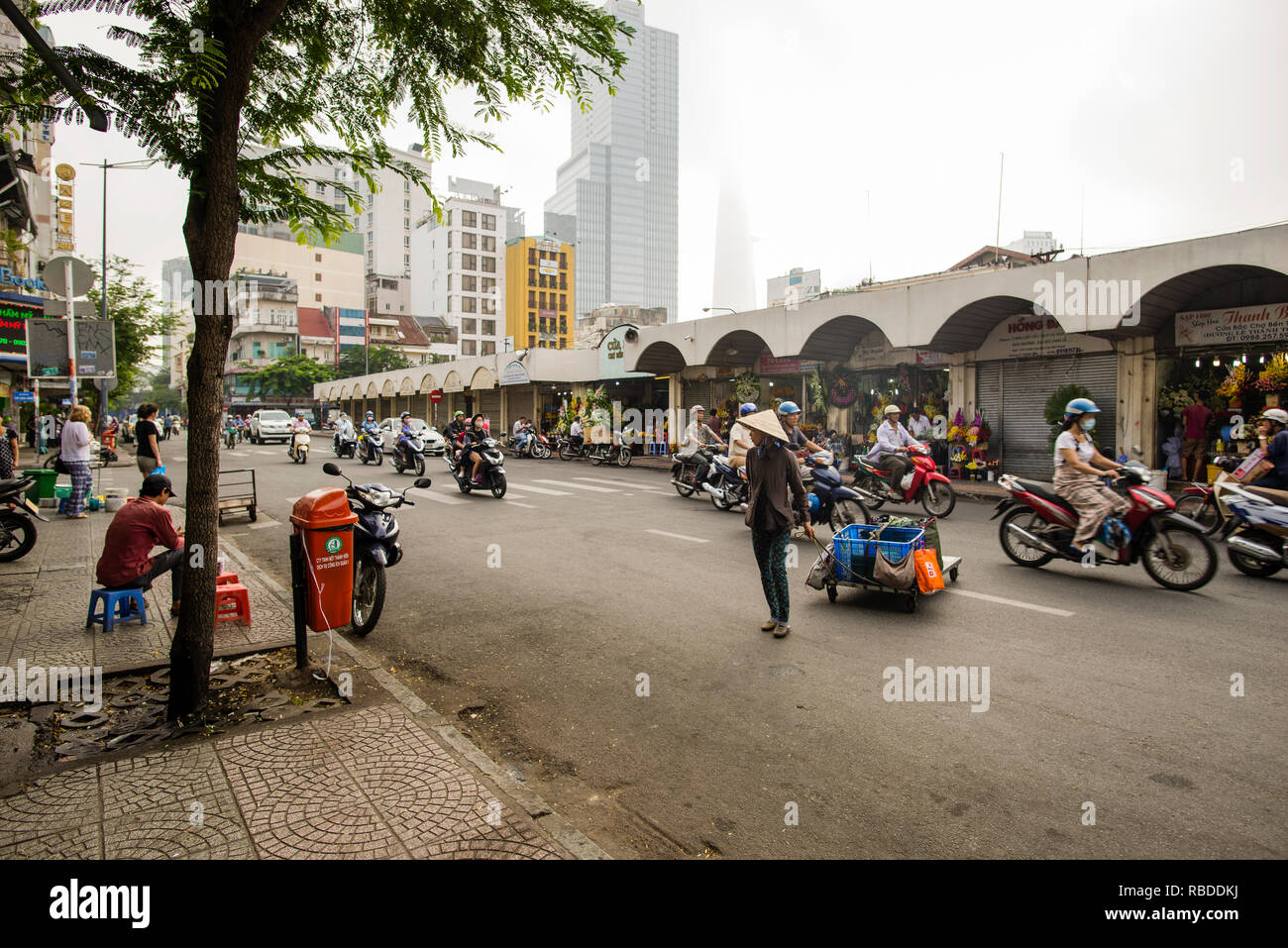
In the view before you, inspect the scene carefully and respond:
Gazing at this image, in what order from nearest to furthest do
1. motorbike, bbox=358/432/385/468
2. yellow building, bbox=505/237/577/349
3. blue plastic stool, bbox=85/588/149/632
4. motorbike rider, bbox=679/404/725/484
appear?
blue plastic stool, bbox=85/588/149/632, motorbike rider, bbox=679/404/725/484, motorbike, bbox=358/432/385/468, yellow building, bbox=505/237/577/349

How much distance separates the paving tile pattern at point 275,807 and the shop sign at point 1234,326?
16770mm

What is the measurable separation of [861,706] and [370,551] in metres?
3.96

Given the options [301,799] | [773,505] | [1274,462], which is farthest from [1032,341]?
[301,799]

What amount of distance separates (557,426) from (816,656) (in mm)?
28039

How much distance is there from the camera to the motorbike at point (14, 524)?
28.7 feet

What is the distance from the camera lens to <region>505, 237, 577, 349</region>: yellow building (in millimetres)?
98562

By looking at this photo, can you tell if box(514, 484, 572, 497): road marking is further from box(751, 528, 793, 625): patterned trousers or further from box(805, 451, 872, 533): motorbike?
box(751, 528, 793, 625): patterned trousers

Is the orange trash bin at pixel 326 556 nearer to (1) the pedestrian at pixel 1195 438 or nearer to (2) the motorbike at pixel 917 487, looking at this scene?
(2) the motorbike at pixel 917 487

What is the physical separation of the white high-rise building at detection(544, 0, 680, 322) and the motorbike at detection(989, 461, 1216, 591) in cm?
14912

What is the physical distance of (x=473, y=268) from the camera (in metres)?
100

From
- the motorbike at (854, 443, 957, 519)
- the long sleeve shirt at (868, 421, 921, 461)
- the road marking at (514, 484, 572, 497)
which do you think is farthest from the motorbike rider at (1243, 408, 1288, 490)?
the road marking at (514, 484, 572, 497)

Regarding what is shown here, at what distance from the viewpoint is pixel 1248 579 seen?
759 centimetres

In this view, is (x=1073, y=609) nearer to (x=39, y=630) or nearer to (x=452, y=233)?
(x=39, y=630)

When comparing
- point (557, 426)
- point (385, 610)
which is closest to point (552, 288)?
point (557, 426)
